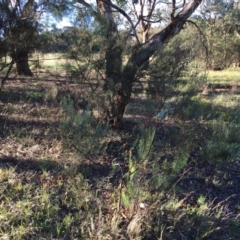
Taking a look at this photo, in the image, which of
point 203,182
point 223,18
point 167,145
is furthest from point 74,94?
point 223,18

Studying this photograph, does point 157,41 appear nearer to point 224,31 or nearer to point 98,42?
point 98,42

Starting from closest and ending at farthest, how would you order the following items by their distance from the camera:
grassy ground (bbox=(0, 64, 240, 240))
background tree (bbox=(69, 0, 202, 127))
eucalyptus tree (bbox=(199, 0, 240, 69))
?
grassy ground (bbox=(0, 64, 240, 240)) < background tree (bbox=(69, 0, 202, 127)) < eucalyptus tree (bbox=(199, 0, 240, 69))

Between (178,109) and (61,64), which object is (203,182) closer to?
(178,109)

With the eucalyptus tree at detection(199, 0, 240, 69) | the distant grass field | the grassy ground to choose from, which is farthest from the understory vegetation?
the eucalyptus tree at detection(199, 0, 240, 69)

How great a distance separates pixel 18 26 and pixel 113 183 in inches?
115

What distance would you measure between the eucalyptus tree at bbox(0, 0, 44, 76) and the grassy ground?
1.10m

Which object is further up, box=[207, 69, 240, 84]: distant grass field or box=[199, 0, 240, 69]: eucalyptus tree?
box=[199, 0, 240, 69]: eucalyptus tree

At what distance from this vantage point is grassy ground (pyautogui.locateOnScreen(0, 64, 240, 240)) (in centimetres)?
312

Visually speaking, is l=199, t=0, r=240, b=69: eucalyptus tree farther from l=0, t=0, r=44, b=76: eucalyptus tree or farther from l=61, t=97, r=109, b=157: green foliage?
l=61, t=97, r=109, b=157: green foliage

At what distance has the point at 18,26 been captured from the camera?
17.8ft

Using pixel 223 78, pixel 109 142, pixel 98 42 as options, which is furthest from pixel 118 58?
pixel 223 78

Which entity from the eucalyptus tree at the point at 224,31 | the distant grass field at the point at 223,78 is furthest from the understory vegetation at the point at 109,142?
the eucalyptus tree at the point at 224,31

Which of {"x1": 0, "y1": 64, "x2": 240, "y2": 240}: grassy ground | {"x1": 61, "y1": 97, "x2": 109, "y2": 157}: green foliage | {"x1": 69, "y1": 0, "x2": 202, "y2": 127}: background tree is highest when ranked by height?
{"x1": 69, "y1": 0, "x2": 202, "y2": 127}: background tree

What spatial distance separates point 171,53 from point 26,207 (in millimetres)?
2664
